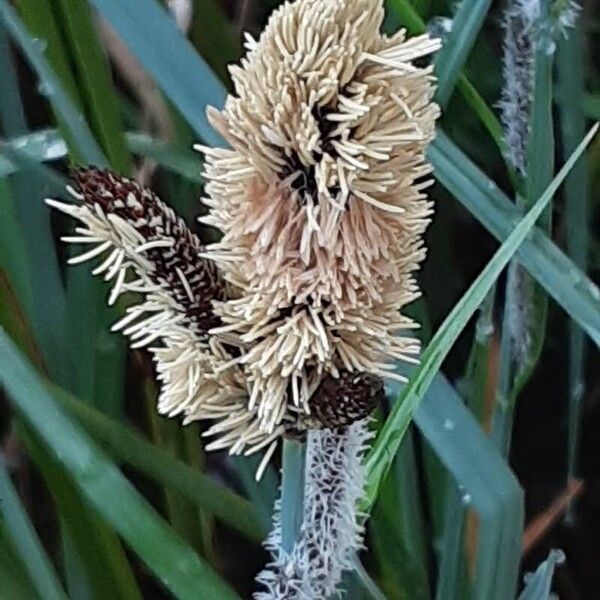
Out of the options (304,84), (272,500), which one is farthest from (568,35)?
(304,84)

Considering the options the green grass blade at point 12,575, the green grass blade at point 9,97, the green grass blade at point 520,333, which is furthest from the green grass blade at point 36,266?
the green grass blade at point 520,333

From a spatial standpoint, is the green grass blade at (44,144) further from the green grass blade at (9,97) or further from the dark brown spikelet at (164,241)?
the dark brown spikelet at (164,241)

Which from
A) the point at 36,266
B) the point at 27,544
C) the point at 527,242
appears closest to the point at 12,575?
the point at 27,544

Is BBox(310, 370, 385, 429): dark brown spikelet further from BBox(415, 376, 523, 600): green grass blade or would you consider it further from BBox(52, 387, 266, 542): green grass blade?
BBox(52, 387, 266, 542): green grass blade

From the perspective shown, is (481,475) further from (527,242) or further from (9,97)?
(9,97)

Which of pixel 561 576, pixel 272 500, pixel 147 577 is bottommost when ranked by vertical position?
pixel 561 576

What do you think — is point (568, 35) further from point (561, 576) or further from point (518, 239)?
point (561, 576)
